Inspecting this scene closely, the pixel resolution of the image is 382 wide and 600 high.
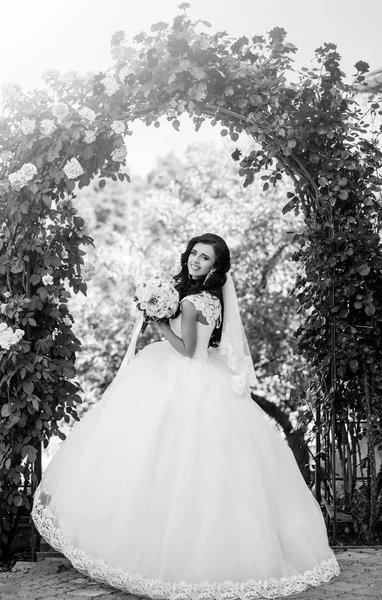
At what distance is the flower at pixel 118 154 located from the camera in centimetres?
453

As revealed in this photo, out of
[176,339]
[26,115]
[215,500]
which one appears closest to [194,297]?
[176,339]

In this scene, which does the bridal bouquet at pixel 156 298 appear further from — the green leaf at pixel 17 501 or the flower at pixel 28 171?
the green leaf at pixel 17 501

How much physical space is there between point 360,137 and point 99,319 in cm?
813

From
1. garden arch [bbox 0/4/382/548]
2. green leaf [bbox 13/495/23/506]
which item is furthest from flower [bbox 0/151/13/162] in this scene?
green leaf [bbox 13/495/23/506]

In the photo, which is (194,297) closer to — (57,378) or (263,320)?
(57,378)

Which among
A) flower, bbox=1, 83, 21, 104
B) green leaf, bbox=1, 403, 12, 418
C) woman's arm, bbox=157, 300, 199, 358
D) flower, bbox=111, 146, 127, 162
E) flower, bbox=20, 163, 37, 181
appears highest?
flower, bbox=1, 83, 21, 104

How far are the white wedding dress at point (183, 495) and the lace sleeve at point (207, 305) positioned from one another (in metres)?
0.01

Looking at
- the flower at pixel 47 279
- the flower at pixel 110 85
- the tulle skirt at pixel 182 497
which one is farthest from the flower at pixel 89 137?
the tulle skirt at pixel 182 497

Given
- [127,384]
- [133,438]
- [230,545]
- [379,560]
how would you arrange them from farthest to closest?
1. [379,560]
2. [127,384]
3. [133,438]
4. [230,545]

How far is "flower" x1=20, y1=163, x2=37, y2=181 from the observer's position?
173 inches

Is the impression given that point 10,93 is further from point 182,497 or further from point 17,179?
point 182,497

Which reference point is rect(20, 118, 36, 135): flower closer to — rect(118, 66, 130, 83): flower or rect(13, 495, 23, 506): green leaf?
rect(118, 66, 130, 83): flower

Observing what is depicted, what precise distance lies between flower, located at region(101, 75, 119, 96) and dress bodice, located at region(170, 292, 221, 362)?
4.45ft

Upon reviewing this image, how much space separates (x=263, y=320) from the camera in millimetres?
11273
